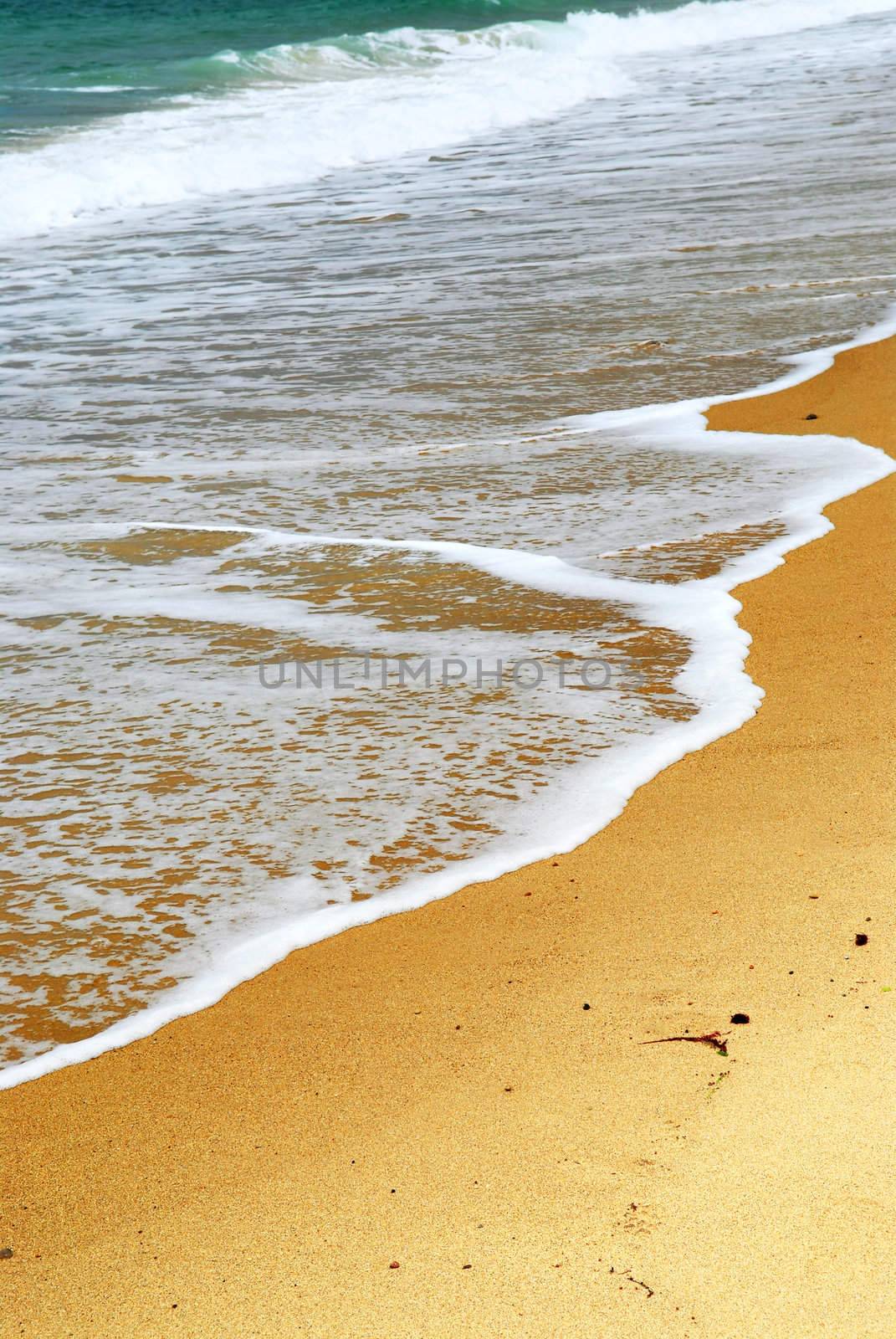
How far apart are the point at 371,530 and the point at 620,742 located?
1.55 meters

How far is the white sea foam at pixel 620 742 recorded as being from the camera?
2.17 meters

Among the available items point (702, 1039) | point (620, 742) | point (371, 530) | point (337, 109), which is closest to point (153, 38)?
point (337, 109)

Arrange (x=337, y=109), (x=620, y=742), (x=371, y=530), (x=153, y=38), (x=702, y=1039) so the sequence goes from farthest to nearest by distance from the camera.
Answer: (x=153, y=38) → (x=337, y=109) → (x=371, y=530) → (x=620, y=742) → (x=702, y=1039)

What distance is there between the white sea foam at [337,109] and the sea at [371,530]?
1.41 m

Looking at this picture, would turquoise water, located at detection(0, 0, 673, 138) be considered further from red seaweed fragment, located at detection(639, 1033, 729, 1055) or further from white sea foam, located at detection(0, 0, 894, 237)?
red seaweed fragment, located at detection(639, 1033, 729, 1055)

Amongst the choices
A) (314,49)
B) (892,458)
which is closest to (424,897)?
(892,458)

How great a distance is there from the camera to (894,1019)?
6.19 feet

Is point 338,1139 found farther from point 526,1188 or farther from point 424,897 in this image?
point 424,897

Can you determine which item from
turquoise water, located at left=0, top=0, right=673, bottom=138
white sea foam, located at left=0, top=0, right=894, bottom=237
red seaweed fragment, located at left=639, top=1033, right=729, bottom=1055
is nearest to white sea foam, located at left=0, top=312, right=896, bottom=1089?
red seaweed fragment, located at left=639, top=1033, right=729, bottom=1055

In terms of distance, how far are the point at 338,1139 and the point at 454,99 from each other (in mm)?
18393

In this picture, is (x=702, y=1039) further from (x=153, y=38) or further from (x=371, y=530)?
(x=153, y=38)

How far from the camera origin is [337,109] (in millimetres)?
18078

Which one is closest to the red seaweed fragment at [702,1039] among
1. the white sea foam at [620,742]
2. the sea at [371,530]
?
the sea at [371,530]

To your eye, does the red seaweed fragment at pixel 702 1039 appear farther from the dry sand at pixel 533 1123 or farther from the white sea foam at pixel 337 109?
the white sea foam at pixel 337 109
